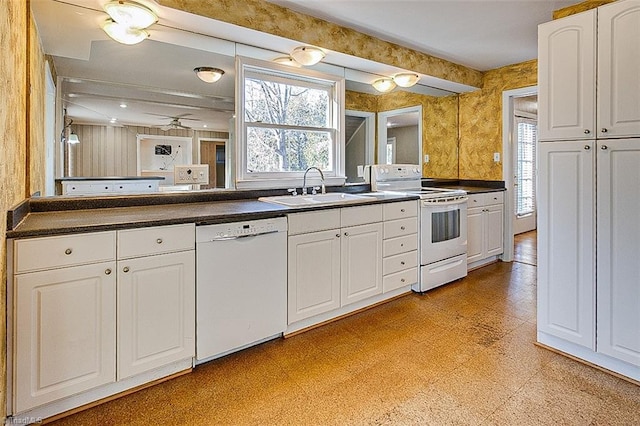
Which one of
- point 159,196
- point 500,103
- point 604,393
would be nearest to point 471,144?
point 500,103

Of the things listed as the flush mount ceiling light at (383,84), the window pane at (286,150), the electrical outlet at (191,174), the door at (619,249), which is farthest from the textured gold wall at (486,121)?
the electrical outlet at (191,174)

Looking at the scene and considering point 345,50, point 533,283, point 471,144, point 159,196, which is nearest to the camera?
A: point 159,196

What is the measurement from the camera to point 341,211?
2666mm

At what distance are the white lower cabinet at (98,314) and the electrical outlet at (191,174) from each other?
0.75 meters

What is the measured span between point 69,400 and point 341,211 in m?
1.84

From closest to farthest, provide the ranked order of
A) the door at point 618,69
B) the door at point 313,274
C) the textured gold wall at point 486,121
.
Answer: the door at point 618,69 < the door at point 313,274 < the textured gold wall at point 486,121

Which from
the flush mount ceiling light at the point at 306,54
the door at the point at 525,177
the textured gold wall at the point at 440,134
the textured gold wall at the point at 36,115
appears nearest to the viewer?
the textured gold wall at the point at 36,115

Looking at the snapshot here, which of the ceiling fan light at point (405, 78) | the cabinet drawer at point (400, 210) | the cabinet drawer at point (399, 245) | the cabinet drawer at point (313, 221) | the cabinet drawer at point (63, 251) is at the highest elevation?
the ceiling fan light at point (405, 78)

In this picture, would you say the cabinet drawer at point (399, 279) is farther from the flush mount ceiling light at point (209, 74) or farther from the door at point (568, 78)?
the flush mount ceiling light at point (209, 74)

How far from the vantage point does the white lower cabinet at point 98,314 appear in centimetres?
155

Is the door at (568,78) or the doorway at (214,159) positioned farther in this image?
the doorway at (214,159)

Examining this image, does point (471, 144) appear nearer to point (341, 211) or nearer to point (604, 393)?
point (341, 211)

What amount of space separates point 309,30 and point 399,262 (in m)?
1.99

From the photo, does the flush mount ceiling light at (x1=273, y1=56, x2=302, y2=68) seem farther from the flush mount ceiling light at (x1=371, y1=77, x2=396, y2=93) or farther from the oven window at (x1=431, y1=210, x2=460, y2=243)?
the oven window at (x1=431, y1=210, x2=460, y2=243)
